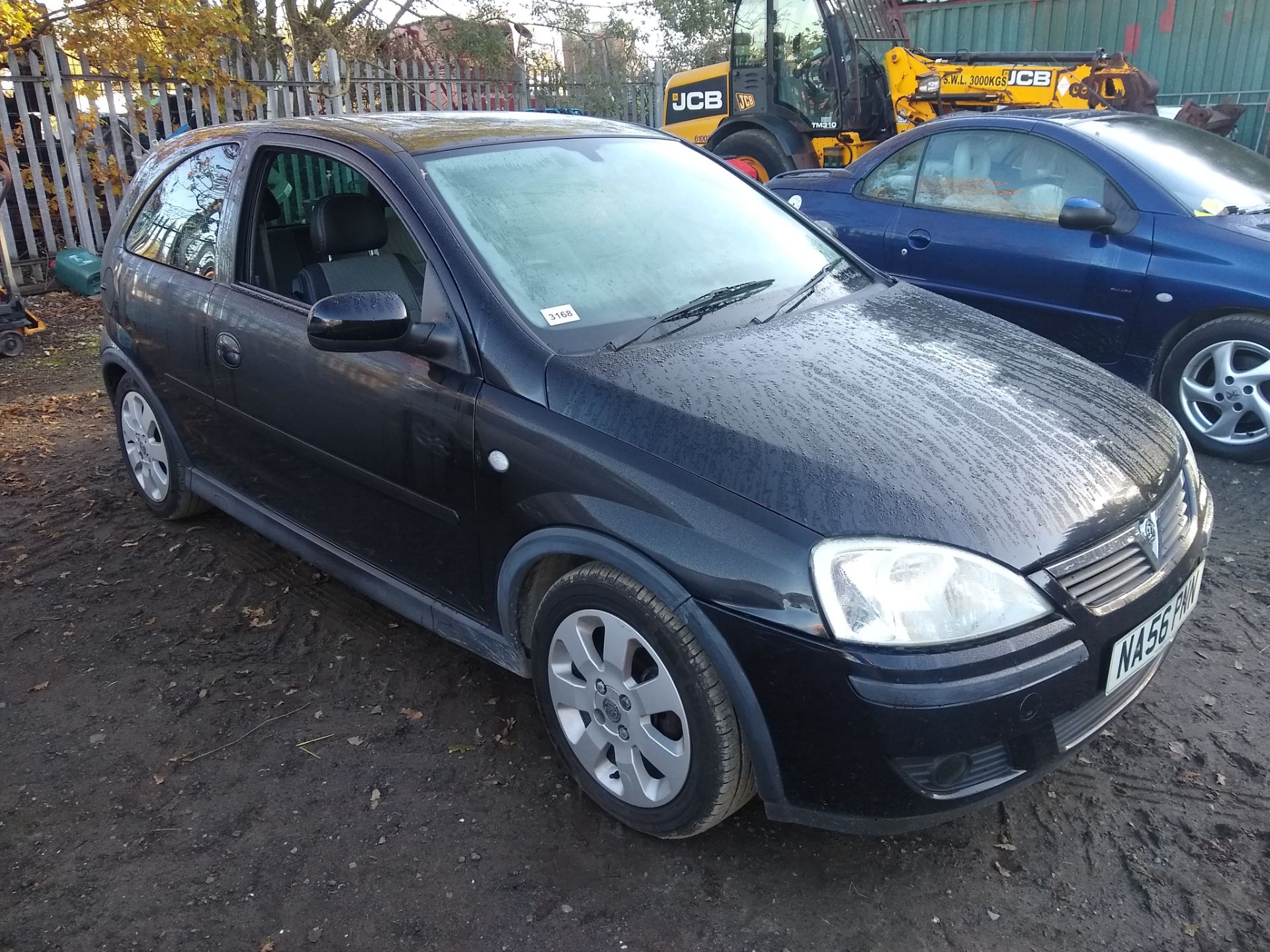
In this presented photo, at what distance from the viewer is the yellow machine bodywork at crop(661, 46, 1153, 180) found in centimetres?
853

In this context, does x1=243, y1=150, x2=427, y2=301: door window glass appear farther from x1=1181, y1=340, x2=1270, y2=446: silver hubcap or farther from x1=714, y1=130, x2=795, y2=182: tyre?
x1=714, y1=130, x2=795, y2=182: tyre

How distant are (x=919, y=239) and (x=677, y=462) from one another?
3.99 m

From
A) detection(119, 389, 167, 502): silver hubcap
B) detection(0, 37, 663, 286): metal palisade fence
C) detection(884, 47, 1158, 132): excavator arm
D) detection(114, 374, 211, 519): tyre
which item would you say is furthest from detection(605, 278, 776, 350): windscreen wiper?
detection(0, 37, 663, 286): metal palisade fence

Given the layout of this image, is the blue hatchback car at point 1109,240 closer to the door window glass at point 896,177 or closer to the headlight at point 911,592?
the door window glass at point 896,177

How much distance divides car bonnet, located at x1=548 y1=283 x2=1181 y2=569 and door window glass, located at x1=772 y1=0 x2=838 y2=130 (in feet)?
24.4

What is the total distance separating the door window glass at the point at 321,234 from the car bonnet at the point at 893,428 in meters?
1.03

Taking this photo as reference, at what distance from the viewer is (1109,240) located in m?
4.98

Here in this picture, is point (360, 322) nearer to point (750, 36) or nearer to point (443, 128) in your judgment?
point (443, 128)

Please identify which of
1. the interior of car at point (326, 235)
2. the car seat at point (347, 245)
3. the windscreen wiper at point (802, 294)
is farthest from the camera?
the car seat at point (347, 245)

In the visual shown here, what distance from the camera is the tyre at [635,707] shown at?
2.25 metres

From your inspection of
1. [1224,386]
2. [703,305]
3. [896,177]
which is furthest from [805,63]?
[703,305]

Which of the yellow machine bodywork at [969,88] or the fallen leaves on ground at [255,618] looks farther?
the yellow machine bodywork at [969,88]

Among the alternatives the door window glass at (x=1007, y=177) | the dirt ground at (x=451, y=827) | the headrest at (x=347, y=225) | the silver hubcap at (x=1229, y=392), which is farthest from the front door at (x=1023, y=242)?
the headrest at (x=347, y=225)

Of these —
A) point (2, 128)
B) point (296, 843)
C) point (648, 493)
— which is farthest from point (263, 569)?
point (2, 128)
